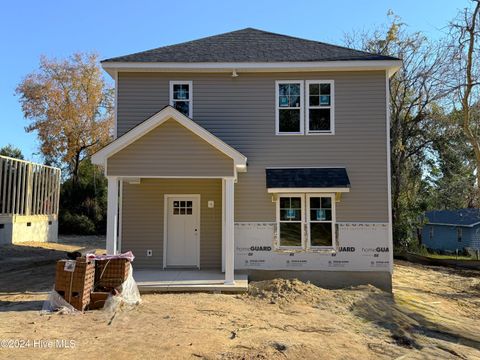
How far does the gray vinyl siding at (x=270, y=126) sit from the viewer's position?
11.5 meters

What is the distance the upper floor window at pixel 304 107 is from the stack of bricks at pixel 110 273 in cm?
565

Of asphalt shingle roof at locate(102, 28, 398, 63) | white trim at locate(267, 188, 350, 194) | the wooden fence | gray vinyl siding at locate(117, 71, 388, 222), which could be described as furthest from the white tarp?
the wooden fence

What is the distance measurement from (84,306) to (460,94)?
1473cm

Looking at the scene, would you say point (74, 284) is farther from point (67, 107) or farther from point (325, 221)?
point (67, 107)

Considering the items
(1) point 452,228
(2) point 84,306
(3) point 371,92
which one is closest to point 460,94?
(3) point 371,92

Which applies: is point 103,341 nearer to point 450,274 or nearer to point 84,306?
point 84,306

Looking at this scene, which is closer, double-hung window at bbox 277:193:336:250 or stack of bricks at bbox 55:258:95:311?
stack of bricks at bbox 55:258:95:311

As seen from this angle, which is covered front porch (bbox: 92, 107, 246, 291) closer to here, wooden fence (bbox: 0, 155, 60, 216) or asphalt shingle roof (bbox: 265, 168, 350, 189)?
asphalt shingle roof (bbox: 265, 168, 350, 189)

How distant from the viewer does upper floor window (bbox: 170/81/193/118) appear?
1189 cm

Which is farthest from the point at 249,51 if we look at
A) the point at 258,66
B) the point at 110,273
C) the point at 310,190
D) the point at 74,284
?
the point at 74,284

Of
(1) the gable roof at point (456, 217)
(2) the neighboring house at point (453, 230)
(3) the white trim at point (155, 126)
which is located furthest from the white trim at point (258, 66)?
(1) the gable roof at point (456, 217)

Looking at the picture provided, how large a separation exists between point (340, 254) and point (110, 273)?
20.0ft

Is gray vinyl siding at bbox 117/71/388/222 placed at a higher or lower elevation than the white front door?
higher

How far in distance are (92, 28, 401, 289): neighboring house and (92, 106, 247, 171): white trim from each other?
132cm
